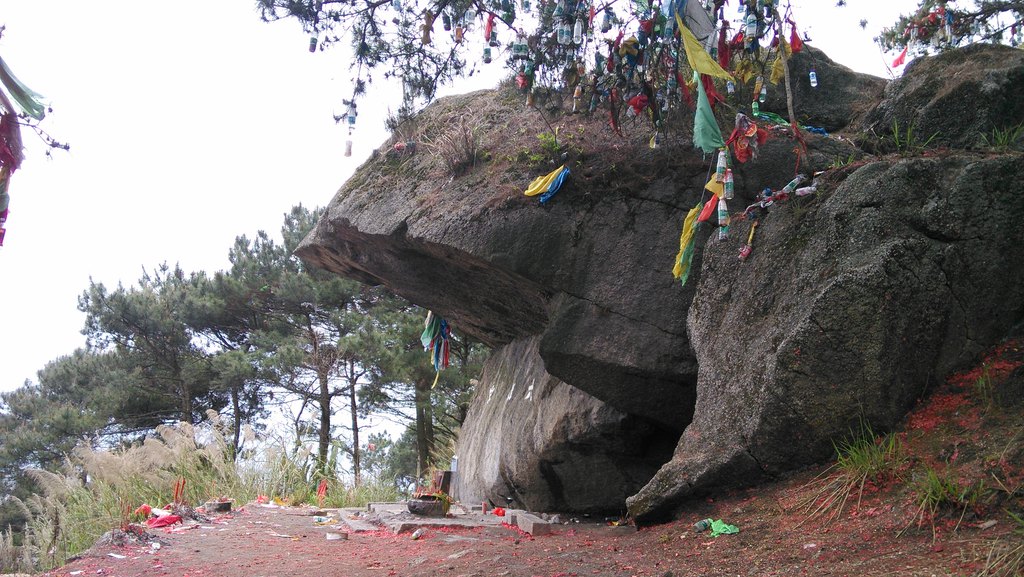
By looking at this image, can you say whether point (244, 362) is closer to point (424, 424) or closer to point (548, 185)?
point (424, 424)

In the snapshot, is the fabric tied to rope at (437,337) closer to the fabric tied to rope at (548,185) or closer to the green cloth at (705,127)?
the fabric tied to rope at (548,185)

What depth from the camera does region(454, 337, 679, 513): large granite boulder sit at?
6.83m

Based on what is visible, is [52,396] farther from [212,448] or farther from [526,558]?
[526,558]

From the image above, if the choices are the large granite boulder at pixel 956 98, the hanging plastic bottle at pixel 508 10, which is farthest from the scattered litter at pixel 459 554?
the large granite boulder at pixel 956 98

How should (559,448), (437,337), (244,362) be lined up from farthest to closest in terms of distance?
(244,362) < (437,337) < (559,448)

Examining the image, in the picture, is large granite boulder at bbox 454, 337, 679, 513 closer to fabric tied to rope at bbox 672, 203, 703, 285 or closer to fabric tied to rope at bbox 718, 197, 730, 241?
fabric tied to rope at bbox 672, 203, 703, 285

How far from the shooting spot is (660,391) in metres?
6.38

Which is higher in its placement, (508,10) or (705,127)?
(508,10)

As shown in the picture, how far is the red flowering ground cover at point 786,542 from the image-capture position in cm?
326

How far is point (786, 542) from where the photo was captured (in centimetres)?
377

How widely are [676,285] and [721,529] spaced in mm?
2588

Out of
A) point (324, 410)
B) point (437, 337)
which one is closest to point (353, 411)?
point (324, 410)

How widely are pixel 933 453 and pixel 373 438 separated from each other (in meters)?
15.2

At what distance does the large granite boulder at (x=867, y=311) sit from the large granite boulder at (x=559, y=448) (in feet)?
6.15
